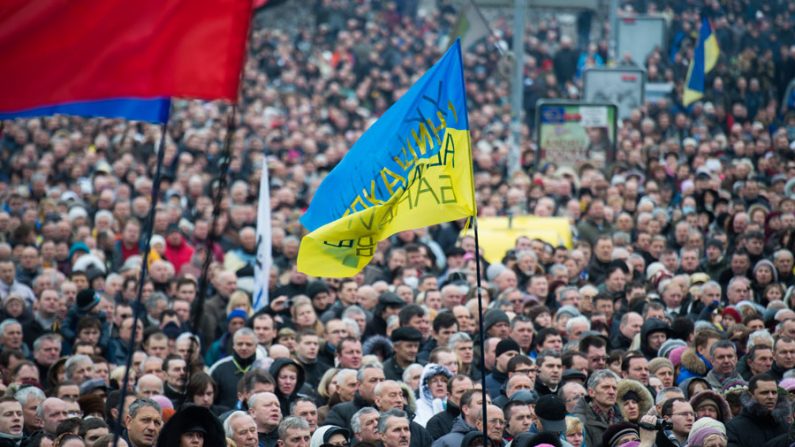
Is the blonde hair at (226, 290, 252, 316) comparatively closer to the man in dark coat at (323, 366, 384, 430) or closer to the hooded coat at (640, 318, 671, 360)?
the man in dark coat at (323, 366, 384, 430)

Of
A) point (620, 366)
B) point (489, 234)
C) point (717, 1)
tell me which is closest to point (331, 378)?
point (620, 366)

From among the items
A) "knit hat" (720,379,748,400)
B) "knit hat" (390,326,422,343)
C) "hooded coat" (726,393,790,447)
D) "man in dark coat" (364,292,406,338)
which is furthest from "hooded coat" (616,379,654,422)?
"man in dark coat" (364,292,406,338)

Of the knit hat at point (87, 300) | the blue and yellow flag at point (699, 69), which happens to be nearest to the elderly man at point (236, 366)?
the knit hat at point (87, 300)

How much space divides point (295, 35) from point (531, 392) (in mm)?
28786

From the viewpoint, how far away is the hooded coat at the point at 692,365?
1080cm

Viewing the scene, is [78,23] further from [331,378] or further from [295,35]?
[295,35]

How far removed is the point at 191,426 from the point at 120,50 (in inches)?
84.0

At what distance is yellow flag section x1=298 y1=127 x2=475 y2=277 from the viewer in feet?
27.1

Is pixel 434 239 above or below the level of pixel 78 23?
below

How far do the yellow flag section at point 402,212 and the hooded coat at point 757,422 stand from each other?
2535mm

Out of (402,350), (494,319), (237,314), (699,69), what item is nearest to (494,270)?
(494,319)

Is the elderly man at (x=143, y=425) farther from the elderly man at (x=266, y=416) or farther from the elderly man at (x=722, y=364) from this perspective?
the elderly man at (x=722, y=364)

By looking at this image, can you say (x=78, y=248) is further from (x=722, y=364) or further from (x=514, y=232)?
(x=722, y=364)

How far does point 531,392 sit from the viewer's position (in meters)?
9.73
